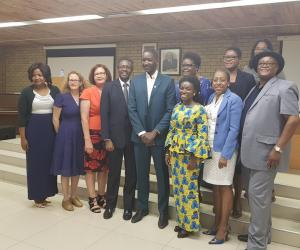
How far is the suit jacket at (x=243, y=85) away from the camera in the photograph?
2.69 m

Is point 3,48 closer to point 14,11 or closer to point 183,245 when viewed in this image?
point 14,11

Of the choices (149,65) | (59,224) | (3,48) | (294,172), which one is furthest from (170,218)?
(3,48)

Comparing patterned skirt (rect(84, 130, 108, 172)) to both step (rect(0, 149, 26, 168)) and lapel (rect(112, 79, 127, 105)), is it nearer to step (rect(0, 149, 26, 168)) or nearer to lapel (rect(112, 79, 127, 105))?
lapel (rect(112, 79, 127, 105))

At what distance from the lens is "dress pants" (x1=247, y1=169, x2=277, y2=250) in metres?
2.29

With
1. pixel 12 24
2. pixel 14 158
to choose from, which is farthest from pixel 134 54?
pixel 14 158

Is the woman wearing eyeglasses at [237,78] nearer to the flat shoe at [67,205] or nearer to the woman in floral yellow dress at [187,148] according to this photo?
the woman in floral yellow dress at [187,148]

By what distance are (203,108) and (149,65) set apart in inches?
26.4

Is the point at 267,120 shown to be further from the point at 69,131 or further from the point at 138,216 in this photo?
the point at 69,131

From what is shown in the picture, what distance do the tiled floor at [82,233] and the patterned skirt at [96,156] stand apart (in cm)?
51

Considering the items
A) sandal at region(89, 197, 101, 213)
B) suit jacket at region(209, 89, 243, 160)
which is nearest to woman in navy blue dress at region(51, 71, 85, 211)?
sandal at region(89, 197, 101, 213)

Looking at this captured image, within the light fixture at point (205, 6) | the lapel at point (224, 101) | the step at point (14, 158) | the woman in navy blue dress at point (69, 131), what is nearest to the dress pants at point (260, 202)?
the lapel at point (224, 101)

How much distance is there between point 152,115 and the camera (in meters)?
2.83

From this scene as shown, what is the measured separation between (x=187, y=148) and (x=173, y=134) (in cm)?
20

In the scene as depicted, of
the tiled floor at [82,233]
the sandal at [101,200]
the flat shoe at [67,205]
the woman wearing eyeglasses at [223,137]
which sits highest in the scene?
the woman wearing eyeglasses at [223,137]
